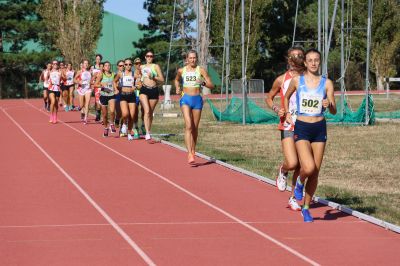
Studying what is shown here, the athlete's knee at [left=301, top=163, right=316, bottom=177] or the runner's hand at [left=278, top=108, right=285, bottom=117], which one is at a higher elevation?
the runner's hand at [left=278, top=108, right=285, bottom=117]

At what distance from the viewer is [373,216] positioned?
11.0m

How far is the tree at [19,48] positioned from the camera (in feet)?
205

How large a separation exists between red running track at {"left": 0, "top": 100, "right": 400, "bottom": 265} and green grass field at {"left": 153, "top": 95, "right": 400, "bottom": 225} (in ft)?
2.70

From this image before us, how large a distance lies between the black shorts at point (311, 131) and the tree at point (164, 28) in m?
56.7

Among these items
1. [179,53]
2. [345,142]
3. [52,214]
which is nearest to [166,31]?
[179,53]

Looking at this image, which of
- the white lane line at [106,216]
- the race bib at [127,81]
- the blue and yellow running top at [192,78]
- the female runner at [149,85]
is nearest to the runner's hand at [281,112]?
the white lane line at [106,216]

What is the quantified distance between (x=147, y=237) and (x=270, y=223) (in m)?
1.64

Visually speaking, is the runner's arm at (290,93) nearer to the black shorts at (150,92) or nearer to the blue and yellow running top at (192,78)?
the blue and yellow running top at (192,78)

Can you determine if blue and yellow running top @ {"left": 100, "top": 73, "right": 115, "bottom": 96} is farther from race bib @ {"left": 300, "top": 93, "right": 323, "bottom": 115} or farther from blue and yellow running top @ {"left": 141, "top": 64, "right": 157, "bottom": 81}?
race bib @ {"left": 300, "top": 93, "right": 323, "bottom": 115}

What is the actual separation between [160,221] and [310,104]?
215 centimetres

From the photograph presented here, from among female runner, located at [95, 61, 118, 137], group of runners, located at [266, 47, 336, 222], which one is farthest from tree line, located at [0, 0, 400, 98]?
group of runners, located at [266, 47, 336, 222]

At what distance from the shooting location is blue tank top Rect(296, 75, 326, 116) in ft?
33.9

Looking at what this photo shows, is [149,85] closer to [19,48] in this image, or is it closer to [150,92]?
[150,92]

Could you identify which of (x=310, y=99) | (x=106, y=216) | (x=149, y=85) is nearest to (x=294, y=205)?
(x=310, y=99)
